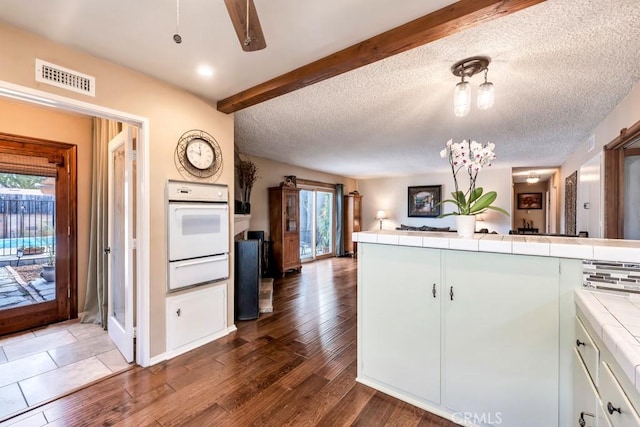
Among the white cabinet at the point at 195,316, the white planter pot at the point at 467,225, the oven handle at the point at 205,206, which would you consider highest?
the oven handle at the point at 205,206

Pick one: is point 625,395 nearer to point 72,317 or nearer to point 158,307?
point 158,307

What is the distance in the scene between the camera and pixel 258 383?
81.7 inches

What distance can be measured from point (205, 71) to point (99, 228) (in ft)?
7.39

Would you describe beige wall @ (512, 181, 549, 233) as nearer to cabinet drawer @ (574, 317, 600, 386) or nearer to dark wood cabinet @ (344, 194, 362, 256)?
dark wood cabinet @ (344, 194, 362, 256)

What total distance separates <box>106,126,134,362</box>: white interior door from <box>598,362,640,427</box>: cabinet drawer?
118 inches

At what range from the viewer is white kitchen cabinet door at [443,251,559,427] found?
1439 mm

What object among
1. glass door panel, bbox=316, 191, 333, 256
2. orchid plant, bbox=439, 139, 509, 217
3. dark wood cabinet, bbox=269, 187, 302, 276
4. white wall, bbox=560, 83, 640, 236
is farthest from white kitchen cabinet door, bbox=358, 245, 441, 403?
glass door panel, bbox=316, 191, 333, 256

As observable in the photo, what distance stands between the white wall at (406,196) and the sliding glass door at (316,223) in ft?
5.09

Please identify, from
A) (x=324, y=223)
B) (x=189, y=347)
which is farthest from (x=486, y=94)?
(x=324, y=223)

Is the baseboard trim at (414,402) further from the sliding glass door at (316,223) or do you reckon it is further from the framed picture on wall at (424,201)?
the framed picture on wall at (424,201)

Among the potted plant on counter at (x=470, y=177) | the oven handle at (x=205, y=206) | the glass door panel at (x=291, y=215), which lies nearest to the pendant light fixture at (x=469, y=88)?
the potted plant on counter at (x=470, y=177)

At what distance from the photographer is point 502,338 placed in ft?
5.08

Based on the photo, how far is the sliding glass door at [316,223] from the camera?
23.2 feet

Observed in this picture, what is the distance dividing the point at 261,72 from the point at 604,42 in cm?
237
